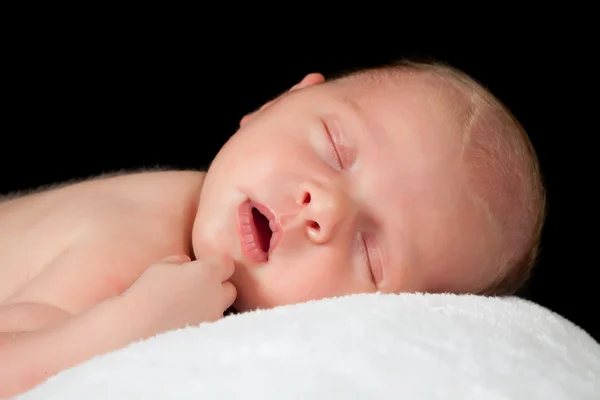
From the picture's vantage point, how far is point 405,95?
1160 millimetres

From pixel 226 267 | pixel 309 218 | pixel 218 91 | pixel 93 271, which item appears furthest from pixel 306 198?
pixel 218 91

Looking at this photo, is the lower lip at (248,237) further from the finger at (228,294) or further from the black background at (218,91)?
the black background at (218,91)

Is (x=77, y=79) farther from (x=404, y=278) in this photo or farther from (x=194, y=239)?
(x=404, y=278)

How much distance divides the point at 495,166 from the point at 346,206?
0.88 ft

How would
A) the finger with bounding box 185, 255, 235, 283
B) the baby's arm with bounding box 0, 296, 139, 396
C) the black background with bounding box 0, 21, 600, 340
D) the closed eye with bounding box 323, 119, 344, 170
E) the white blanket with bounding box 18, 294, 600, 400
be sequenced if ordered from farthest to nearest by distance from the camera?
the black background with bounding box 0, 21, 600, 340 < the closed eye with bounding box 323, 119, 344, 170 < the finger with bounding box 185, 255, 235, 283 < the baby's arm with bounding box 0, 296, 139, 396 < the white blanket with bounding box 18, 294, 600, 400

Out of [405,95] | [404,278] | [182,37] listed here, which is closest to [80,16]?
[182,37]

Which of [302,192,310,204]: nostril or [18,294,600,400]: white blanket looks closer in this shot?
[18,294,600,400]: white blanket

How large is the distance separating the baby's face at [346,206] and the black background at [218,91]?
0.48 metres

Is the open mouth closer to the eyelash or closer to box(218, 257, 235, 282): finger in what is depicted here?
box(218, 257, 235, 282): finger

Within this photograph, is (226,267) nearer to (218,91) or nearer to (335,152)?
(335,152)

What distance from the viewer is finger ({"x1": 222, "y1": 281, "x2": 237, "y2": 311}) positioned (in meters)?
1.00

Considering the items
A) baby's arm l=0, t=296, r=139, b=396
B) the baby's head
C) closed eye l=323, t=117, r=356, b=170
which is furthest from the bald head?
baby's arm l=0, t=296, r=139, b=396

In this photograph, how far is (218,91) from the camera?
5.39ft

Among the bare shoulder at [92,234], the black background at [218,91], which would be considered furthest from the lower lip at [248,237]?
the black background at [218,91]
